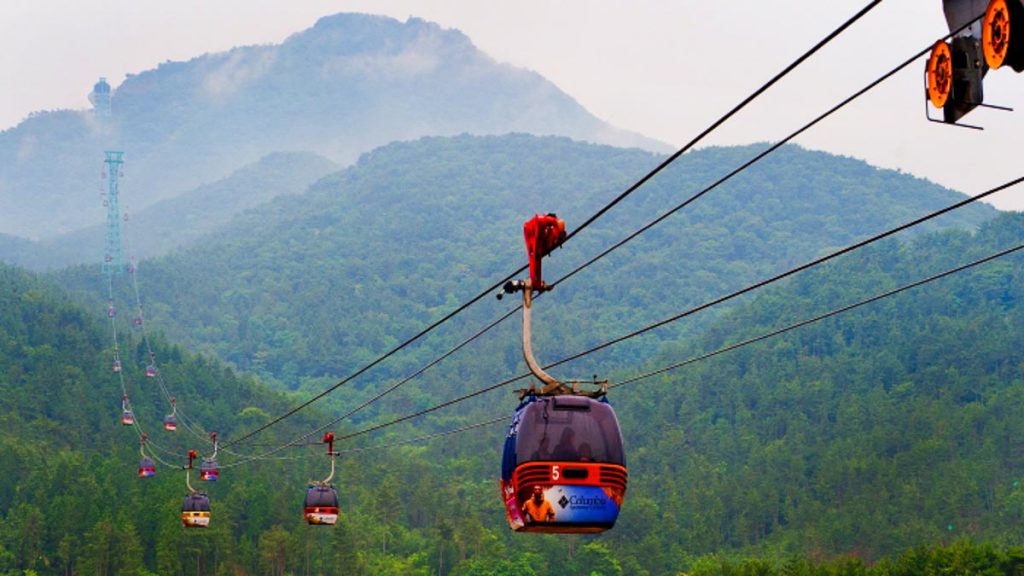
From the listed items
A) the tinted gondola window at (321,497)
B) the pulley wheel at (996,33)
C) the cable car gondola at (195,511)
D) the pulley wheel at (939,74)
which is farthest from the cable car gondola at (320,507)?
the pulley wheel at (996,33)

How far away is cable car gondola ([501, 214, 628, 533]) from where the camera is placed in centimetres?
2550

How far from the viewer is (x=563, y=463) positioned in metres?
25.6

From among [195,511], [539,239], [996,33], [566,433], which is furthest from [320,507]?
[996,33]

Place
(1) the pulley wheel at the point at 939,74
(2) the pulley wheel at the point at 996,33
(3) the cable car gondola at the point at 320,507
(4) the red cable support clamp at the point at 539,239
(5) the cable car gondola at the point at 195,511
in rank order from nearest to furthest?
(2) the pulley wheel at the point at 996,33, (1) the pulley wheel at the point at 939,74, (4) the red cable support clamp at the point at 539,239, (3) the cable car gondola at the point at 320,507, (5) the cable car gondola at the point at 195,511

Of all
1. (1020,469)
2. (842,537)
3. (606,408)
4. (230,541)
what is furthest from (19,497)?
(606,408)

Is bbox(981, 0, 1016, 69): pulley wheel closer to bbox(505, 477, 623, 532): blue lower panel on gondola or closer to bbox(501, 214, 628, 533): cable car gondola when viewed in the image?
bbox(501, 214, 628, 533): cable car gondola

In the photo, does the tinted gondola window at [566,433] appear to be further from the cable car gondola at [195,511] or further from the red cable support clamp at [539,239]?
the cable car gondola at [195,511]

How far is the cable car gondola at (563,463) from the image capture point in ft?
83.7

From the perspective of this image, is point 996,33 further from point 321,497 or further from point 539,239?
point 321,497

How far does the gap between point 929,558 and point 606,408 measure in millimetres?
119830

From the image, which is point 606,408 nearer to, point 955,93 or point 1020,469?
point 955,93

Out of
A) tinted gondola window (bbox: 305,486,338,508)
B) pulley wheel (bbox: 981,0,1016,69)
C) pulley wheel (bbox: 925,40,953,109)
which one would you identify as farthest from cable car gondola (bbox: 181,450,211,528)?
pulley wheel (bbox: 981,0,1016,69)

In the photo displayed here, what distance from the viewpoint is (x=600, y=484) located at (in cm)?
2573

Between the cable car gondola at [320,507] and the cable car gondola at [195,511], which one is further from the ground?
the cable car gondola at [195,511]
